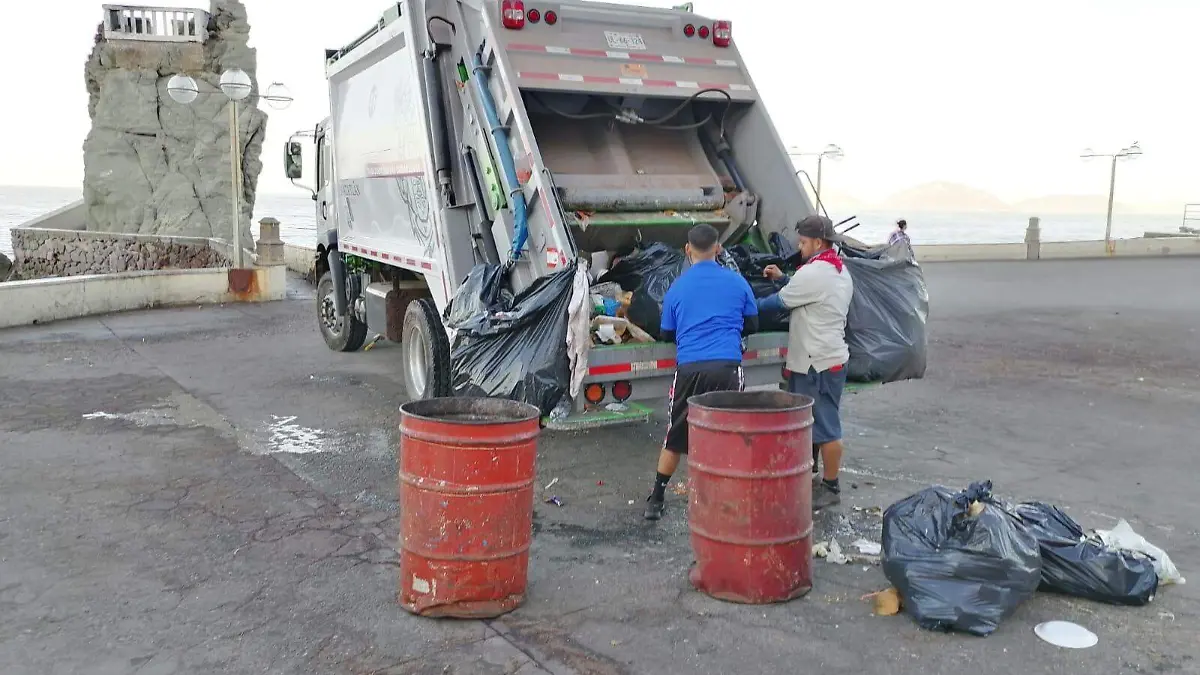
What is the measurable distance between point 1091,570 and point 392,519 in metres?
3.16

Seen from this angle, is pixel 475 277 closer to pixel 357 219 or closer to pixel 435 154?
pixel 435 154

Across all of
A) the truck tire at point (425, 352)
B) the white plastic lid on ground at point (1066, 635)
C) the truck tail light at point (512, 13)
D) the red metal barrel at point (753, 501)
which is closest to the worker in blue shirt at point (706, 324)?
the red metal barrel at point (753, 501)

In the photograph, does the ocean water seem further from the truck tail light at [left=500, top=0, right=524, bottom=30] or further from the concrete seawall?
the truck tail light at [left=500, top=0, right=524, bottom=30]

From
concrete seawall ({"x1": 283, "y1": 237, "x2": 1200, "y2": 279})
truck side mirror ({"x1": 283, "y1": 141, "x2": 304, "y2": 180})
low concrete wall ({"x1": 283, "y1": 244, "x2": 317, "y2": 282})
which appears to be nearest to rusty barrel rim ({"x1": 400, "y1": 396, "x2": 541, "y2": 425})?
truck side mirror ({"x1": 283, "y1": 141, "x2": 304, "y2": 180})

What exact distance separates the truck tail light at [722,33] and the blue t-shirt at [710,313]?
298cm

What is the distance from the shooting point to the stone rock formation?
23.5 m

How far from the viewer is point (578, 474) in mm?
5871

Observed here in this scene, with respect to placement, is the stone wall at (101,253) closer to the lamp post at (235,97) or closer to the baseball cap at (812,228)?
the lamp post at (235,97)

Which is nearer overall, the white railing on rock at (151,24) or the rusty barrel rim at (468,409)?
the rusty barrel rim at (468,409)

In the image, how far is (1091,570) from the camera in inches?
152

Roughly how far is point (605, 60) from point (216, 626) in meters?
4.48

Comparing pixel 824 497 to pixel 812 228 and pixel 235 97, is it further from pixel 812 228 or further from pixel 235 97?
pixel 235 97

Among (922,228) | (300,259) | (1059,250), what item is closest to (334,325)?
(300,259)

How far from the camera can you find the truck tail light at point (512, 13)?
6.41 metres
